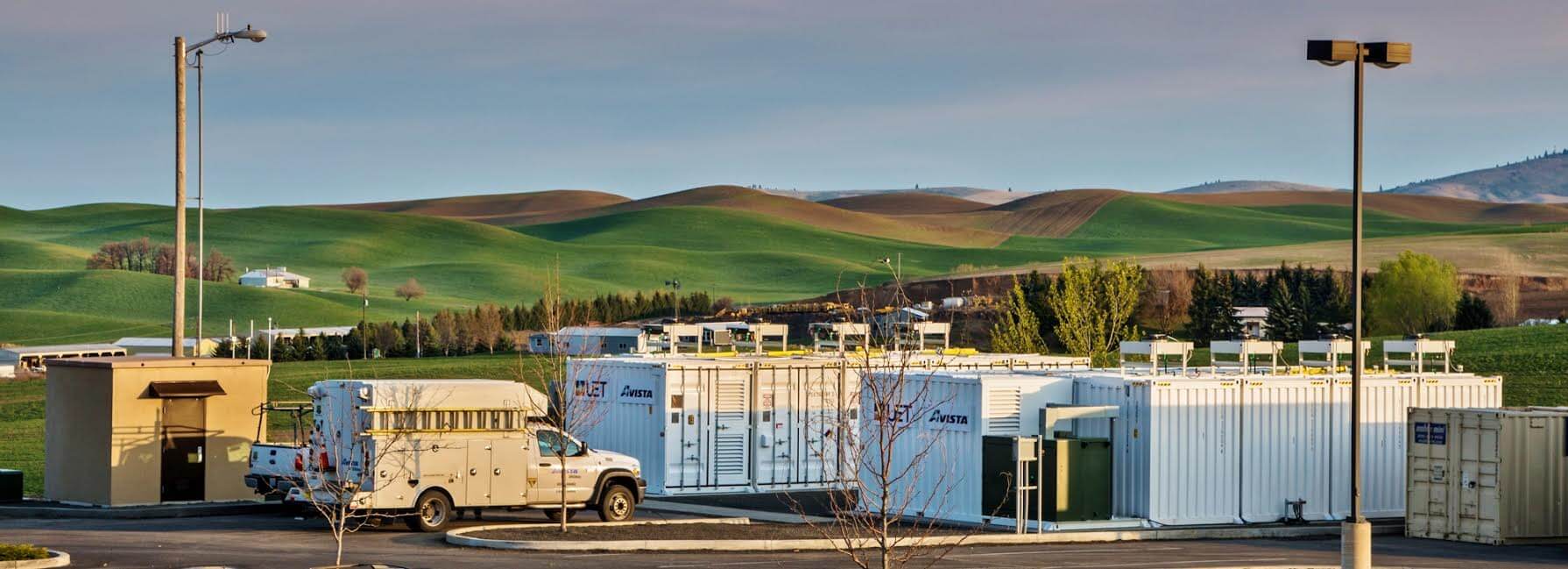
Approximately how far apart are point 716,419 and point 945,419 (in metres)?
6.06

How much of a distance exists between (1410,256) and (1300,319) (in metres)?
7.73

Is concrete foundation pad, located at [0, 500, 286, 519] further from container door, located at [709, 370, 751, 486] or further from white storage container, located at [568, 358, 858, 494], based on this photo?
container door, located at [709, 370, 751, 486]

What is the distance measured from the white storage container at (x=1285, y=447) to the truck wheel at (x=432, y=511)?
13168mm

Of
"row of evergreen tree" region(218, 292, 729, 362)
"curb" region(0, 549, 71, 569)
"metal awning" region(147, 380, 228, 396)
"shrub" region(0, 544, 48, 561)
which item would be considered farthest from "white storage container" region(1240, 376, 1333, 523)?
"row of evergreen tree" region(218, 292, 729, 362)

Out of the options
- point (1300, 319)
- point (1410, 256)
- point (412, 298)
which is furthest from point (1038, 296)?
point (412, 298)

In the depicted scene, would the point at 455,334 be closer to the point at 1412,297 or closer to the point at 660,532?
the point at 1412,297

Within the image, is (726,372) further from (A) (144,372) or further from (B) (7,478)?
(B) (7,478)

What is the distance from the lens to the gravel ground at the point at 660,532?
26047mm

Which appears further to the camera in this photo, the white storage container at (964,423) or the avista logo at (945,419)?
the avista logo at (945,419)

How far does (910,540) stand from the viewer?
83.3ft

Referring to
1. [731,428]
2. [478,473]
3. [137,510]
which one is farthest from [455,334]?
[478,473]

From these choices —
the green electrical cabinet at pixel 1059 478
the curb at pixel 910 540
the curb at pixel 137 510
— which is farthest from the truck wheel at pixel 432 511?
the green electrical cabinet at pixel 1059 478

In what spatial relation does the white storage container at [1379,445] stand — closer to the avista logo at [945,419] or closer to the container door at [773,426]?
the avista logo at [945,419]

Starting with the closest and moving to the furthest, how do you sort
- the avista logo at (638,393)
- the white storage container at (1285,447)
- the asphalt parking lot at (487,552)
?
the asphalt parking lot at (487,552), the white storage container at (1285,447), the avista logo at (638,393)
